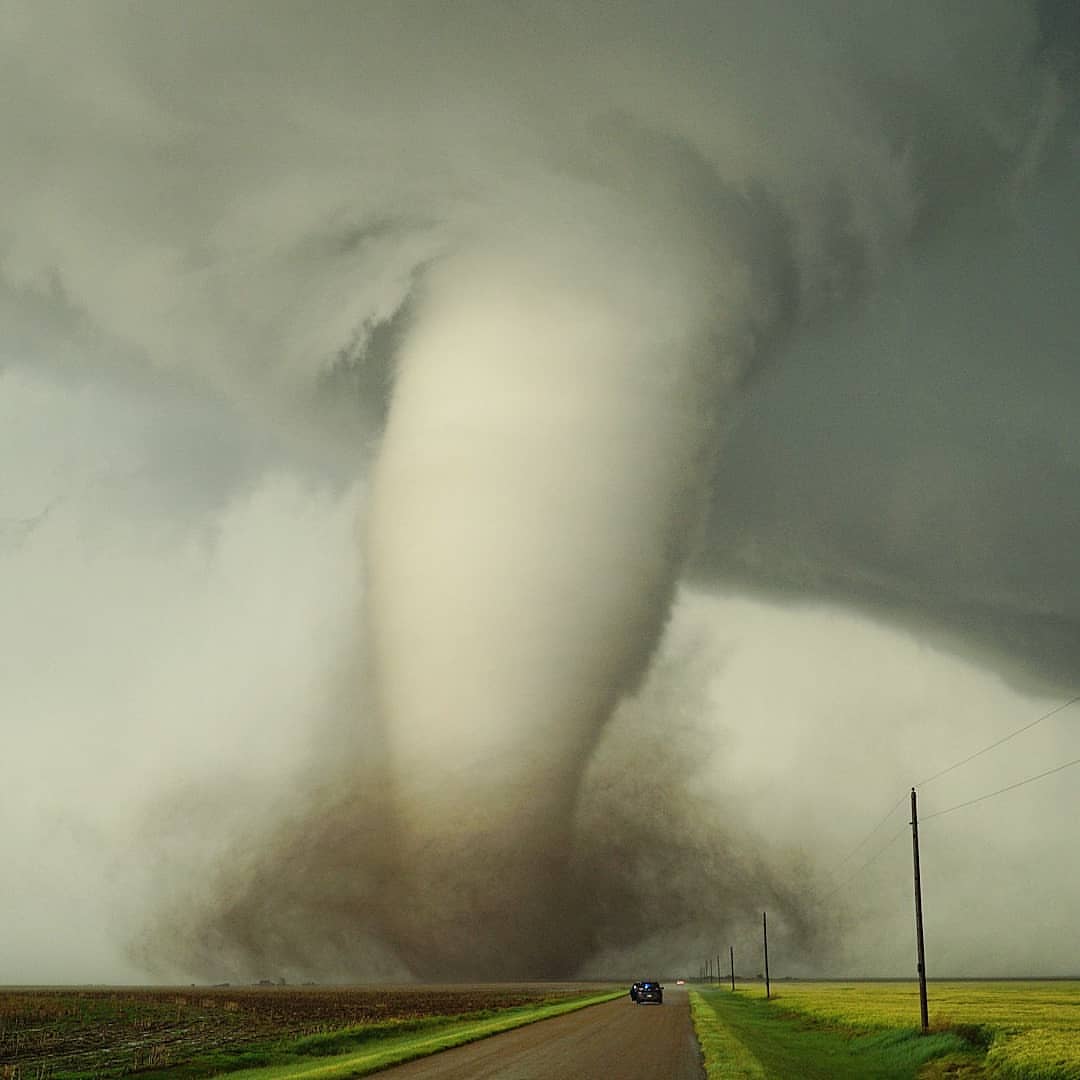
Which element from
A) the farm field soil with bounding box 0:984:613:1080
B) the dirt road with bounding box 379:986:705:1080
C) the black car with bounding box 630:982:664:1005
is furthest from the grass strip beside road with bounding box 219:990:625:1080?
the black car with bounding box 630:982:664:1005

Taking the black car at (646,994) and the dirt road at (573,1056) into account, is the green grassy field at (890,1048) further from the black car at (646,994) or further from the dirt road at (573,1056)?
the black car at (646,994)

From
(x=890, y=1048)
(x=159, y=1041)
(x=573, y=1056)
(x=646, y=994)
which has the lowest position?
(x=646, y=994)

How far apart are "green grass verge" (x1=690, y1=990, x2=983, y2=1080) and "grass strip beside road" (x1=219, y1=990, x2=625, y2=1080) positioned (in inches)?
418

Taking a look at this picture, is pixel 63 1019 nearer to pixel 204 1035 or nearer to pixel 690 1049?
pixel 204 1035

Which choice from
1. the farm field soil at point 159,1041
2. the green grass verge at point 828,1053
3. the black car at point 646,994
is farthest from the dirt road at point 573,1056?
the black car at point 646,994

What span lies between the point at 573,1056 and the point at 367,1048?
14.9m

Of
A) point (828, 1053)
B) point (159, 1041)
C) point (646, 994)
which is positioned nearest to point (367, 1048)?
point (159, 1041)

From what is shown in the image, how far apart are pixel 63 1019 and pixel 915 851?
2736 inches

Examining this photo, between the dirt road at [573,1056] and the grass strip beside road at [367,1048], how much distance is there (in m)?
1.12

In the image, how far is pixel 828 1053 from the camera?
4528 centimetres

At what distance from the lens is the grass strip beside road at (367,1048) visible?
33.4 metres

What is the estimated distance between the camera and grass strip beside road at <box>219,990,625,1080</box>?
33406 millimetres

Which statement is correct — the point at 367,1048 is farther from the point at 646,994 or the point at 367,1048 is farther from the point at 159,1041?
the point at 646,994

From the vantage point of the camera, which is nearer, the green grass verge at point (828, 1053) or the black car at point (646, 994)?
the green grass verge at point (828, 1053)
